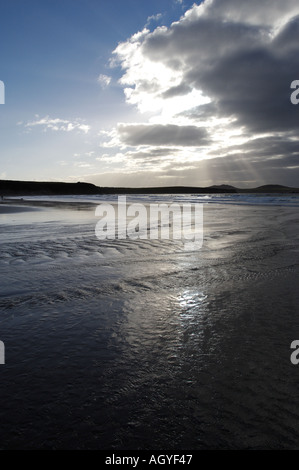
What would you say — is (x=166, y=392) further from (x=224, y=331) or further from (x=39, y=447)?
(x=224, y=331)

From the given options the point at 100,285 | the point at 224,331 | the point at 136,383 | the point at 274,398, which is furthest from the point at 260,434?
the point at 100,285

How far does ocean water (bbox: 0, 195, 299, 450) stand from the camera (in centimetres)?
186

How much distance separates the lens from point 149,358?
8.70 ft

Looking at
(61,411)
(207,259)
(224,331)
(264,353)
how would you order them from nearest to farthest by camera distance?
(61,411)
(264,353)
(224,331)
(207,259)

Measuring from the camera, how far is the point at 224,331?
3.12 metres

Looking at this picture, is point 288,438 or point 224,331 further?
point 224,331

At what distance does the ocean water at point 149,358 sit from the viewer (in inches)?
73.3

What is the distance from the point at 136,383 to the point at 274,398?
3.49 ft

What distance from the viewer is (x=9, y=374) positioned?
2.45 m

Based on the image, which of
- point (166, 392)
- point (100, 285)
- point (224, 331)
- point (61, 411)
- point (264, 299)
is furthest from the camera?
point (100, 285)

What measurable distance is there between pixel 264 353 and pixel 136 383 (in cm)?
128
